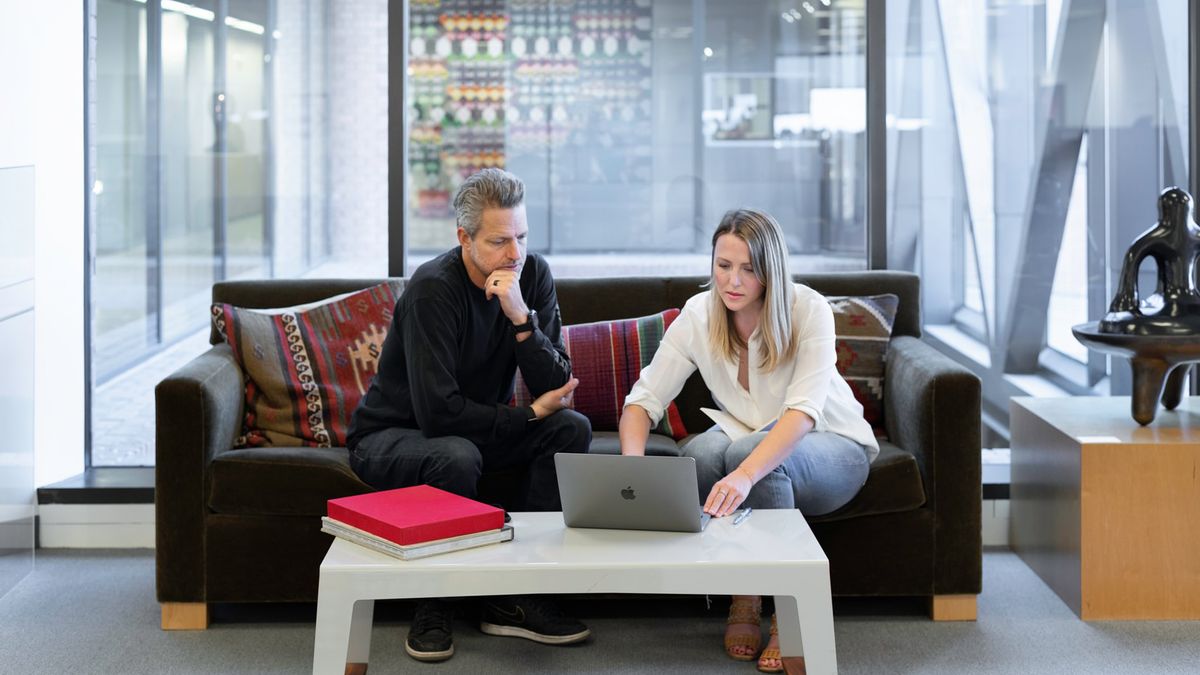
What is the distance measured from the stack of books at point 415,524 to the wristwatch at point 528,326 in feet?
2.32

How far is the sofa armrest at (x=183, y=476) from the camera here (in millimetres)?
3270

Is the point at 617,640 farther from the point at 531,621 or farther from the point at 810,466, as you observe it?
the point at 810,466

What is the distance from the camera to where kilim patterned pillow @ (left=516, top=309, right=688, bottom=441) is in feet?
12.2

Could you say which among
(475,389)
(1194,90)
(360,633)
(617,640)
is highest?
(1194,90)

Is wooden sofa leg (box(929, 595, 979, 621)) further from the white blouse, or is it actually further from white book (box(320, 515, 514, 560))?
white book (box(320, 515, 514, 560))

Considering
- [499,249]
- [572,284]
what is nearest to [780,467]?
[499,249]

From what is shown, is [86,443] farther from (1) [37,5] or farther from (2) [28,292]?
(1) [37,5]

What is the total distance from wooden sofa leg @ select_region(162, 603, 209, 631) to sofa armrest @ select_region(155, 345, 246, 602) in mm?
25

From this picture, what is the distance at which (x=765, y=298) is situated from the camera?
3100 mm

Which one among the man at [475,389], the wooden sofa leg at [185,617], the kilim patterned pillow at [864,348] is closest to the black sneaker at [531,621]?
the man at [475,389]

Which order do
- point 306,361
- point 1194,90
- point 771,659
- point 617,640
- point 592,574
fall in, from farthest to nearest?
1. point 1194,90
2. point 306,361
3. point 617,640
4. point 771,659
5. point 592,574

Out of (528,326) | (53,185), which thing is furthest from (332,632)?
(53,185)

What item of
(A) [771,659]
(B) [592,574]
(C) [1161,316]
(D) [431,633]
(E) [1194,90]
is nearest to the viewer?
(B) [592,574]

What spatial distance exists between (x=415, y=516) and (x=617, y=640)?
908 millimetres
